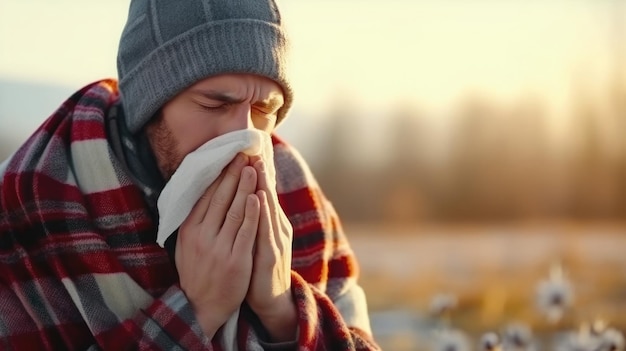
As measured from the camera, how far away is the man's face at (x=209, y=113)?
7.02 feet

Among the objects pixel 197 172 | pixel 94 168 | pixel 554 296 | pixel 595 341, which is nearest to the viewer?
pixel 197 172

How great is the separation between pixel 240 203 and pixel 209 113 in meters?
0.20

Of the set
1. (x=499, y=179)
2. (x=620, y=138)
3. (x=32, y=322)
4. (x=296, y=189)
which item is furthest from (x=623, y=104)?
(x=32, y=322)

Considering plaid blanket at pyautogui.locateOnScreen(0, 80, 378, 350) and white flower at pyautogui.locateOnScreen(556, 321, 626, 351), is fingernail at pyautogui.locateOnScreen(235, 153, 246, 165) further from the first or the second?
white flower at pyautogui.locateOnScreen(556, 321, 626, 351)

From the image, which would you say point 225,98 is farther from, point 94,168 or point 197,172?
point 94,168

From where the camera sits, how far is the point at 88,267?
214 cm

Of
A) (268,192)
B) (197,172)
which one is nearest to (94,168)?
(197,172)

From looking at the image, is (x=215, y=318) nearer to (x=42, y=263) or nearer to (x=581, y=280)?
(x=42, y=263)

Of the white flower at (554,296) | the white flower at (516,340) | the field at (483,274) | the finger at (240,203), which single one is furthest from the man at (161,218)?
the field at (483,274)

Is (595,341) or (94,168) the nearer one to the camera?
(94,168)

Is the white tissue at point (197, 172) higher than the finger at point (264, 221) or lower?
higher

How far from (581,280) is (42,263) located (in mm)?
4908

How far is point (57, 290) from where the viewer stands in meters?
2.16

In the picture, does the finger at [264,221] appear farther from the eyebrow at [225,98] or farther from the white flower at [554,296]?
the white flower at [554,296]
